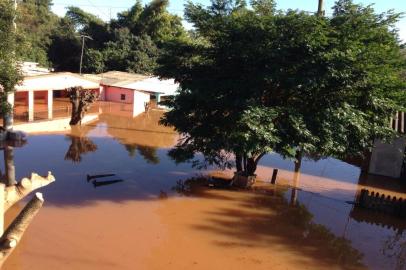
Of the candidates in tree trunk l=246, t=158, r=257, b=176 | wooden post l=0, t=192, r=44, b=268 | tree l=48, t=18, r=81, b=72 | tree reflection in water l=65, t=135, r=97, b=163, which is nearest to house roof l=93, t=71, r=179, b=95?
tree l=48, t=18, r=81, b=72

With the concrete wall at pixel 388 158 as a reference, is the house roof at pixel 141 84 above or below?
above

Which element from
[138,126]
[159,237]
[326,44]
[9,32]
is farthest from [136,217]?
[138,126]

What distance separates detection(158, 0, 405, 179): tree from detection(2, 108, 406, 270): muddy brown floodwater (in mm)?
2118

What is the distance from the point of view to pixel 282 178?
18391mm

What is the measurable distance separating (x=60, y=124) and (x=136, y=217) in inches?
666

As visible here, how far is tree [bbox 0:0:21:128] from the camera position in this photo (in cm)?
1291

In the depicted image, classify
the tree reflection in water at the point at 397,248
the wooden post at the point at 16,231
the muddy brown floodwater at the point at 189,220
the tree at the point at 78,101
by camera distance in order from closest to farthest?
1. the wooden post at the point at 16,231
2. the muddy brown floodwater at the point at 189,220
3. the tree reflection in water at the point at 397,248
4. the tree at the point at 78,101

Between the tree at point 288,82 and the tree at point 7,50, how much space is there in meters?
5.68

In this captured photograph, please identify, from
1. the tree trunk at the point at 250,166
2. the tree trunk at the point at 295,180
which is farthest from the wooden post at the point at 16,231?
the tree trunk at the point at 250,166

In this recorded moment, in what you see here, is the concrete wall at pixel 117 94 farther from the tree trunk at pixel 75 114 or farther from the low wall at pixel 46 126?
the tree trunk at pixel 75 114

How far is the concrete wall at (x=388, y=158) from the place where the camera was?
63.1 feet

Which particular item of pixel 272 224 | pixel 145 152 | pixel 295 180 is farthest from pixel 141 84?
pixel 272 224

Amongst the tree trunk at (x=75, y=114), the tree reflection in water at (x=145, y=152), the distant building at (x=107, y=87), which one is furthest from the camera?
the distant building at (x=107, y=87)

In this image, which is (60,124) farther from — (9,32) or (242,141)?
(242,141)
